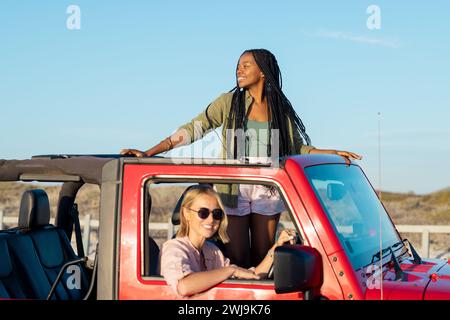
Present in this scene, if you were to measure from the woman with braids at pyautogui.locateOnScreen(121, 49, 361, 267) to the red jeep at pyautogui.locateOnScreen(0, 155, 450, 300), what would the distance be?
254mm

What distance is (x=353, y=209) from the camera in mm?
4648

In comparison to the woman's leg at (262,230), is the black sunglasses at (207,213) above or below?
above

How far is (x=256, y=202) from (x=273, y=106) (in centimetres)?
81

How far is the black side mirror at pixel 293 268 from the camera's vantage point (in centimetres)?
377

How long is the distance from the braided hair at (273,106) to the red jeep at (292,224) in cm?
48

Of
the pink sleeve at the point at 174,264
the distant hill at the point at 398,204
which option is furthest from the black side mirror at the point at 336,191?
the distant hill at the point at 398,204

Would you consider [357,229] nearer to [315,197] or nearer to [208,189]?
[315,197]

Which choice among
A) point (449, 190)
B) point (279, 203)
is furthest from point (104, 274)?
point (449, 190)

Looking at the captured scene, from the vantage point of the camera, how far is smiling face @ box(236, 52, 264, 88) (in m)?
5.40

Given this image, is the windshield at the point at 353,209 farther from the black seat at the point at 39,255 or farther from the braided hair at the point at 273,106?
the black seat at the point at 39,255

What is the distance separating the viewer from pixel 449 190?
53938mm

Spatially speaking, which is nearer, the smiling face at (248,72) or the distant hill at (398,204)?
the smiling face at (248,72)
